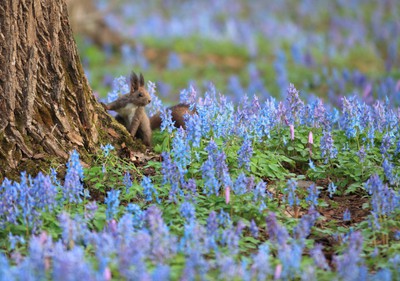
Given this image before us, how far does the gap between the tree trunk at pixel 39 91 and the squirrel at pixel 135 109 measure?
86 centimetres

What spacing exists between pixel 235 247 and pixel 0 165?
195 centimetres

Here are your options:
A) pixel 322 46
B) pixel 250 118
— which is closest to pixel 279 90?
pixel 322 46

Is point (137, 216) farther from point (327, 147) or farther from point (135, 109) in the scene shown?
point (135, 109)

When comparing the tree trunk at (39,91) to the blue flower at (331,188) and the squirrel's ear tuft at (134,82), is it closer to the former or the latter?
the squirrel's ear tuft at (134,82)

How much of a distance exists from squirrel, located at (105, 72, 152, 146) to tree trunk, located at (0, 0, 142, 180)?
86cm

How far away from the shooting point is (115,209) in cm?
482

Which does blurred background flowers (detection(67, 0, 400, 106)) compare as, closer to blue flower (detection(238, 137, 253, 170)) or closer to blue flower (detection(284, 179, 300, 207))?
blue flower (detection(238, 137, 253, 170))

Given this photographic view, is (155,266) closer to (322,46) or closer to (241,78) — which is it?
(241,78)

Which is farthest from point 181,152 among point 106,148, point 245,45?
point 245,45

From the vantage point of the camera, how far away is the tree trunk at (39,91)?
552 cm

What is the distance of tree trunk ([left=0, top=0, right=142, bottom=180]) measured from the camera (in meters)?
5.52

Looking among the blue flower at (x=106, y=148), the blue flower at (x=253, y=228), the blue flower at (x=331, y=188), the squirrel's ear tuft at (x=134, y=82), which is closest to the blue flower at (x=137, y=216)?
the blue flower at (x=253, y=228)

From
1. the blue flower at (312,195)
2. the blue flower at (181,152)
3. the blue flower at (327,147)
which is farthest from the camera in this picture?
the blue flower at (327,147)

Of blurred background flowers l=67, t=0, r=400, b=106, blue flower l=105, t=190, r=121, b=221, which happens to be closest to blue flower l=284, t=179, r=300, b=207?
blue flower l=105, t=190, r=121, b=221
